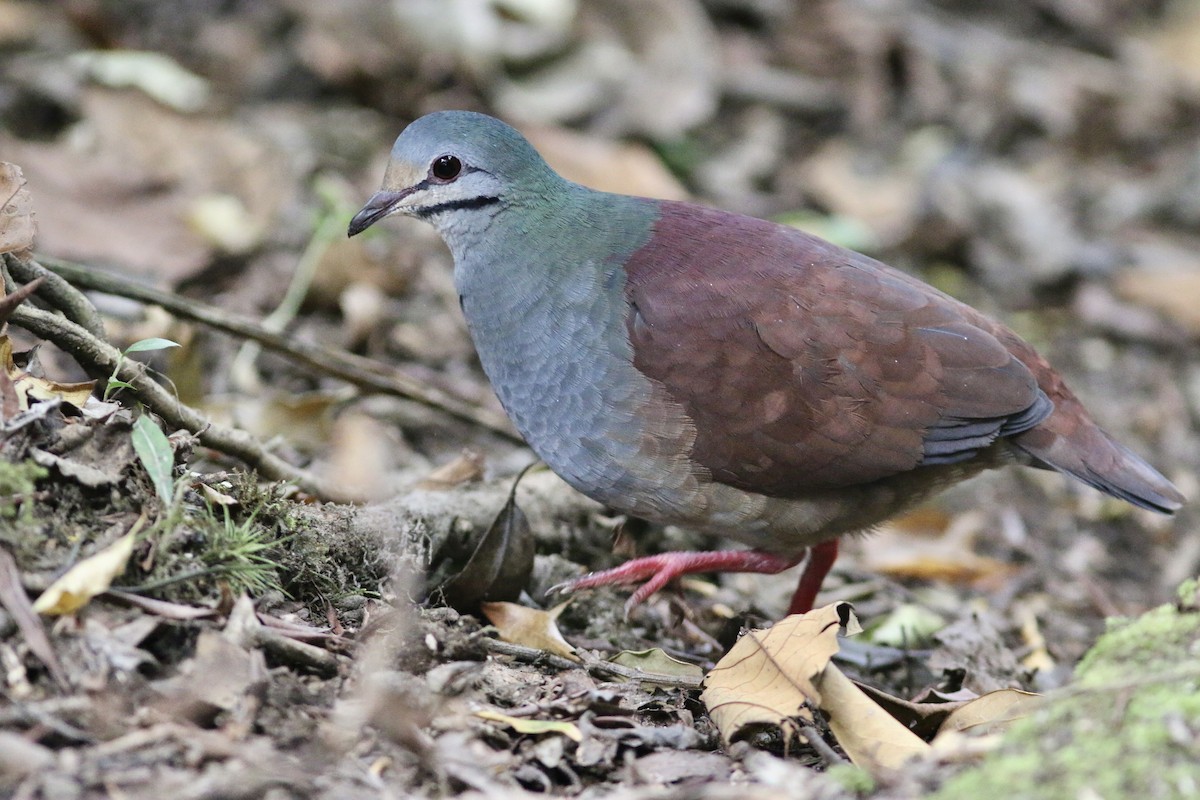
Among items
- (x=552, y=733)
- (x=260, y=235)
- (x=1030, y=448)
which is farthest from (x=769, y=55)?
(x=552, y=733)

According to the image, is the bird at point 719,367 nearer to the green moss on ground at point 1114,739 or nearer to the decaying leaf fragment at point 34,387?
the green moss on ground at point 1114,739

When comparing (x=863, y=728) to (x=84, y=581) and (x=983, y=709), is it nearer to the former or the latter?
(x=983, y=709)

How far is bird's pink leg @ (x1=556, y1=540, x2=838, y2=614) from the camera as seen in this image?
420cm

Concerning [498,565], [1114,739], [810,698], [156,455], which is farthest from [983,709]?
[156,455]

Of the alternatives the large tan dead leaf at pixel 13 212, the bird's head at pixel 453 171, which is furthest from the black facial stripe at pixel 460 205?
the large tan dead leaf at pixel 13 212

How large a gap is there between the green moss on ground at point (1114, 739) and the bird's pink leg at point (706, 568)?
1552mm

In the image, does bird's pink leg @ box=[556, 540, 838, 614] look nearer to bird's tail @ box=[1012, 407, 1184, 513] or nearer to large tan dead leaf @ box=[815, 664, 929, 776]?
bird's tail @ box=[1012, 407, 1184, 513]

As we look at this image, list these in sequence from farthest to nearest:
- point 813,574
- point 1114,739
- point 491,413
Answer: point 491,413, point 813,574, point 1114,739

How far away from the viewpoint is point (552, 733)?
3.17 meters

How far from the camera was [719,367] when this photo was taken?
4047mm

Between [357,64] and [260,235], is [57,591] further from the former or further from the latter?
[357,64]

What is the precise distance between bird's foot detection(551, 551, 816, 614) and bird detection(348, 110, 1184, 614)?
0.04ft

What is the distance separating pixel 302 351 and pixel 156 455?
169 centimetres

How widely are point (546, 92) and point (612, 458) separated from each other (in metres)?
4.47
